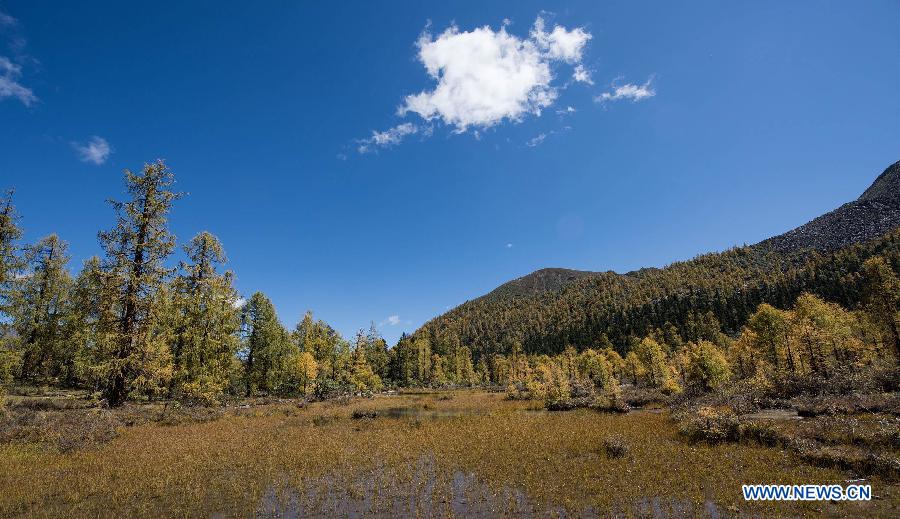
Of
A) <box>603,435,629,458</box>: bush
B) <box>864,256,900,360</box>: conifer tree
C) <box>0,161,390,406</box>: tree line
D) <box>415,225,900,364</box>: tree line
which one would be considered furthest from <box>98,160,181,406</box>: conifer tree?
<box>415,225,900,364</box>: tree line

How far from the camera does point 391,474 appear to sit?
1620 centimetres

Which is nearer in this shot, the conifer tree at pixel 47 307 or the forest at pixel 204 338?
the forest at pixel 204 338

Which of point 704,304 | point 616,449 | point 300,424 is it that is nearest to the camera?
point 616,449

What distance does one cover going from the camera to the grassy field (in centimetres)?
1214

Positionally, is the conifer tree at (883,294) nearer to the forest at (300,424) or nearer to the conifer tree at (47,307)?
the forest at (300,424)

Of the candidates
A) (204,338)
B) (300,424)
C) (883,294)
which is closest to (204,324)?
(204,338)

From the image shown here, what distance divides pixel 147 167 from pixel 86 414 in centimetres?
1704

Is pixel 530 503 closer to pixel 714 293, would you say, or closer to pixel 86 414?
pixel 86 414

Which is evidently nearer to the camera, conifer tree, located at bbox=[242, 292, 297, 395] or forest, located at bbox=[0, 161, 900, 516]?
forest, located at bbox=[0, 161, 900, 516]

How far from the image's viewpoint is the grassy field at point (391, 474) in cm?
1214

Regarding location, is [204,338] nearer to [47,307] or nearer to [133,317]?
[133,317]

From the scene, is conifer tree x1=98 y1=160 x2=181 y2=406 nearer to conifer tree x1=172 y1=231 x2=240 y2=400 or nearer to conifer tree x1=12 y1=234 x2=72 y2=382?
conifer tree x1=172 y1=231 x2=240 y2=400

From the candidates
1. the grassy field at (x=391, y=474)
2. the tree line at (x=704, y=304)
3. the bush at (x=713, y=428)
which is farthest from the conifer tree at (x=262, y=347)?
the tree line at (x=704, y=304)

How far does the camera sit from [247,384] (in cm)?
Answer: 5356
